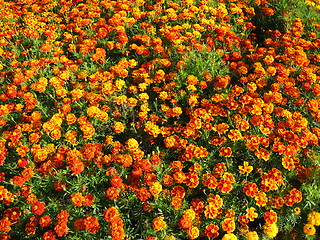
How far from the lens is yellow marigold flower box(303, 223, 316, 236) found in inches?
131

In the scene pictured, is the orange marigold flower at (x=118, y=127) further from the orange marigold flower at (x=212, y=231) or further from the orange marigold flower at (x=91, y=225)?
the orange marigold flower at (x=212, y=231)

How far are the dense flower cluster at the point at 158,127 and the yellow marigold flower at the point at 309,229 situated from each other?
1cm

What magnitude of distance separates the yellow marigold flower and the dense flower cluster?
0.5 inches

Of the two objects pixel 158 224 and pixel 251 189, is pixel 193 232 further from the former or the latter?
pixel 251 189

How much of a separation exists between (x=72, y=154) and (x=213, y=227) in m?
1.92

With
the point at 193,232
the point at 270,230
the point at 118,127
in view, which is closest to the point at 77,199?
the point at 118,127

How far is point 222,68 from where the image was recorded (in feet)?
18.1

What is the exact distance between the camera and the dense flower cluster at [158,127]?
3609 mm

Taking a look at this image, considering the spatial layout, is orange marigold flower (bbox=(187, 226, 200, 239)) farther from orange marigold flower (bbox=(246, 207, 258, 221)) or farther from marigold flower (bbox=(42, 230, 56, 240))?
marigold flower (bbox=(42, 230, 56, 240))

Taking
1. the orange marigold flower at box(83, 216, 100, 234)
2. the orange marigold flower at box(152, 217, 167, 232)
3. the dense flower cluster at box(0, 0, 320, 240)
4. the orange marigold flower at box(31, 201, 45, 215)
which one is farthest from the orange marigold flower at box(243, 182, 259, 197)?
the orange marigold flower at box(31, 201, 45, 215)

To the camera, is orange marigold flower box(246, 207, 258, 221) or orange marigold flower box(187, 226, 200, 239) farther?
orange marigold flower box(246, 207, 258, 221)

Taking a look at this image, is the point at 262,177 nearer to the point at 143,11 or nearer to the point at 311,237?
the point at 311,237

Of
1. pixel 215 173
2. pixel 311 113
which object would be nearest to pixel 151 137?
pixel 215 173

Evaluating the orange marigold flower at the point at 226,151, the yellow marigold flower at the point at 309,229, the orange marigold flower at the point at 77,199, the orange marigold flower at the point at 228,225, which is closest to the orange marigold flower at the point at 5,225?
the orange marigold flower at the point at 77,199
